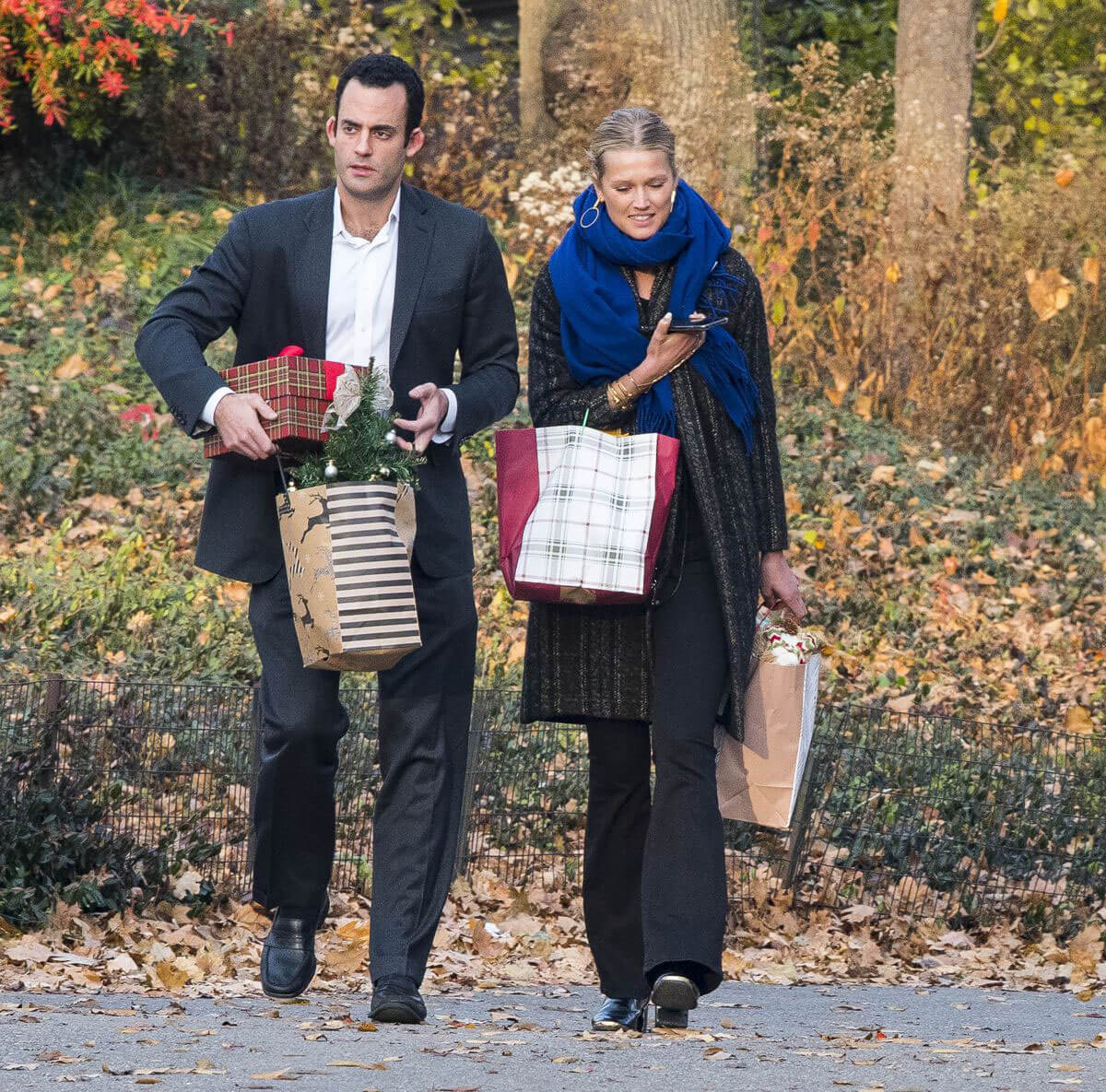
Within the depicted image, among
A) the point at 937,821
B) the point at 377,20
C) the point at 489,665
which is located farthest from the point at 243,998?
the point at 377,20

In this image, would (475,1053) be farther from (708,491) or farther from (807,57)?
(807,57)

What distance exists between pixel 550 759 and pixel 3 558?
12.2ft

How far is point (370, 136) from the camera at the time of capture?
484 centimetres

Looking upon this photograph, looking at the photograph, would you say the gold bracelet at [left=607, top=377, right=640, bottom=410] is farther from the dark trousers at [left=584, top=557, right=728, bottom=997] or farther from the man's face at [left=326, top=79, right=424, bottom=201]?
the man's face at [left=326, top=79, right=424, bottom=201]

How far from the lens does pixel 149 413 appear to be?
11.6m

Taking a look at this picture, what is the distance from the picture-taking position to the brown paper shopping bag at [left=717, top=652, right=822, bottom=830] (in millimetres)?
4973

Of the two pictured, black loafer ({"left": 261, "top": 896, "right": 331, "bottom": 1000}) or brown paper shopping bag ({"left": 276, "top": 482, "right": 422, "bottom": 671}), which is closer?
brown paper shopping bag ({"left": 276, "top": 482, "right": 422, "bottom": 671})

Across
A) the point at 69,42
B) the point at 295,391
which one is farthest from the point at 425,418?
the point at 69,42

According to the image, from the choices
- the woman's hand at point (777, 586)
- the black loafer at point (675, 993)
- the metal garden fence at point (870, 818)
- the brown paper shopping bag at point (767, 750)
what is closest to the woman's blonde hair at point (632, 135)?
the woman's hand at point (777, 586)

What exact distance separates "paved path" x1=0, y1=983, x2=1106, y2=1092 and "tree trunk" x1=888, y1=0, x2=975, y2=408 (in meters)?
7.85

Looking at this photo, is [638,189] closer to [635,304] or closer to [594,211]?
[594,211]

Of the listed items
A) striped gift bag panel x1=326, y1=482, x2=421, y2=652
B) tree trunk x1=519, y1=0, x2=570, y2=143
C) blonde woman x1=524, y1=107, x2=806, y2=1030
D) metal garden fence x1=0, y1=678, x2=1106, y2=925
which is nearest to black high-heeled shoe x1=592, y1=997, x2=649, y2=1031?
blonde woman x1=524, y1=107, x2=806, y2=1030

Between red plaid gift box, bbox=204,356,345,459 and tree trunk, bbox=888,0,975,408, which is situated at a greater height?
tree trunk, bbox=888,0,975,408

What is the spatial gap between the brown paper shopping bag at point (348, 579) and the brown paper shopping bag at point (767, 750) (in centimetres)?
94
